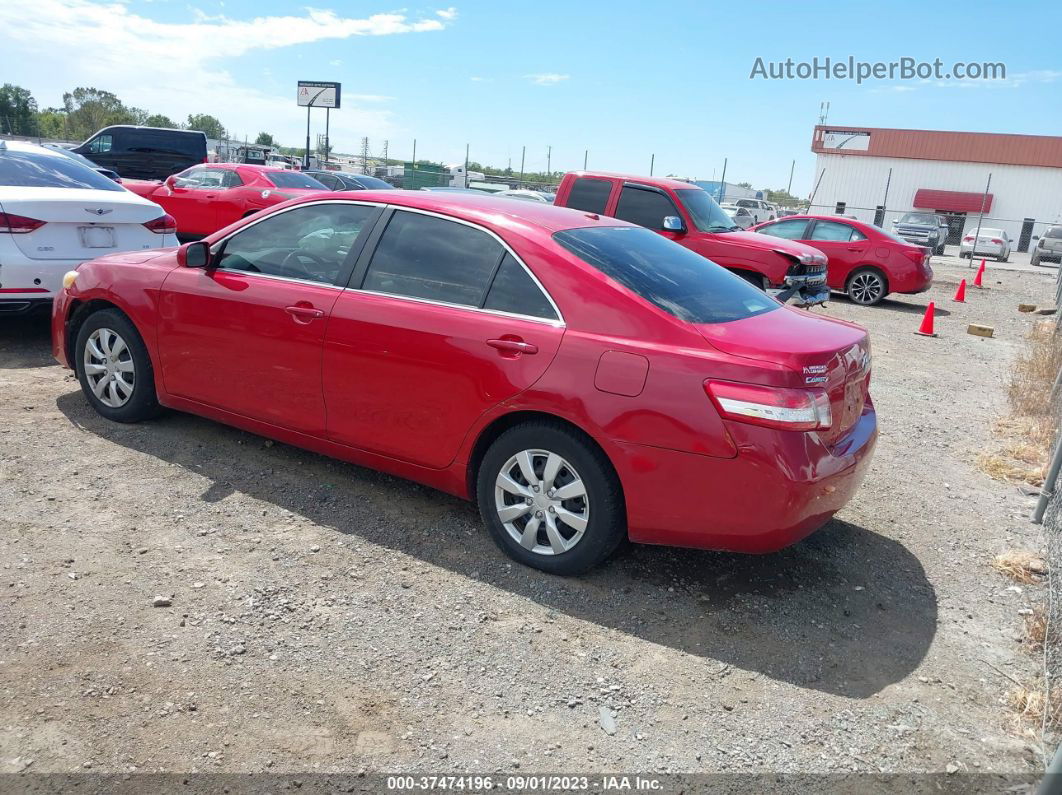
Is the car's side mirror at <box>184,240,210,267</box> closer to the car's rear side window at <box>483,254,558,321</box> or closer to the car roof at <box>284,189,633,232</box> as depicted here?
the car roof at <box>284,189,633,232</box>

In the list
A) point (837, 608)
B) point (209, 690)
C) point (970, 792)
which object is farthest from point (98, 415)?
point (970, 792)

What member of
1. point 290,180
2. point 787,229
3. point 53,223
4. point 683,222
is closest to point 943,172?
point 787,229

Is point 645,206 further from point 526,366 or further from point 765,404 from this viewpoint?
point 765,404

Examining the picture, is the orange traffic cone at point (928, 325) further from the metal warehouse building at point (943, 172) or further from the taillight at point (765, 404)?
the metal warehouse building at point (943, 172)

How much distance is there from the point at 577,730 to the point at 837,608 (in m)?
1.54

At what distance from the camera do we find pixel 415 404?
152 inches

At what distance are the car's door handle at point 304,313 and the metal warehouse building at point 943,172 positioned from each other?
156ft

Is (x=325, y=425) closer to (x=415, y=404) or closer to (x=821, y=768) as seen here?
(x=415, y=404)

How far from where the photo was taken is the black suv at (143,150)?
20547 mm

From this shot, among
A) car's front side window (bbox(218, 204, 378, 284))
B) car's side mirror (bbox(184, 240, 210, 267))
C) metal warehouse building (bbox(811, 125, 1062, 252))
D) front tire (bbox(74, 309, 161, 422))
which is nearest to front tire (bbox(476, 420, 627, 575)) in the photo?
car's front side window (bbox(218, 204, 378, 284))

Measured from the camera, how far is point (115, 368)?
5023 mm

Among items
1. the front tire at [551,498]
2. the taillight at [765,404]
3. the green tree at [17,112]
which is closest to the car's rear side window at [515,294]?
the front tire at [551,498]

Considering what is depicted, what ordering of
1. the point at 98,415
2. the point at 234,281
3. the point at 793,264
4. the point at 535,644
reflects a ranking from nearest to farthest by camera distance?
the point at 535,644 → the point at 234,281 → the point at 98,415 → the point at 793,264

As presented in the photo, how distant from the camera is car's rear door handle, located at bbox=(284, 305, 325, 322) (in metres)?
4.11
